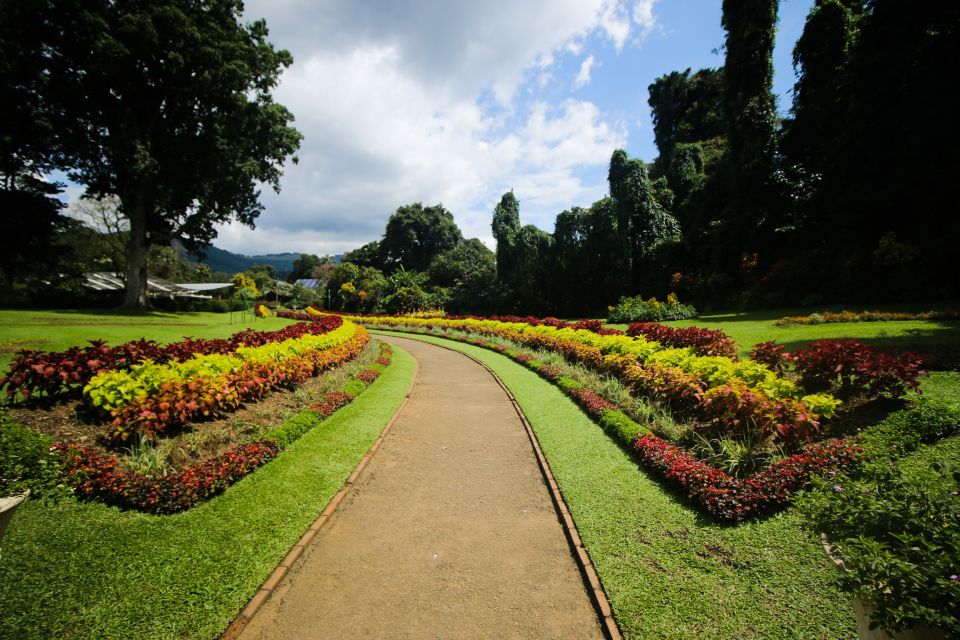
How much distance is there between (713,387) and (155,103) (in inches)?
1192

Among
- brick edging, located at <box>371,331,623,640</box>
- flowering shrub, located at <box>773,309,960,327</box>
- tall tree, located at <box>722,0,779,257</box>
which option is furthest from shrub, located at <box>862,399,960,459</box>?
tall tree, located at <box>722,0,779,257</box>

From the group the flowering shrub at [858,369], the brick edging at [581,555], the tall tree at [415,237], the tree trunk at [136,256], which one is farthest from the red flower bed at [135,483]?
the tall tree at [415,237]

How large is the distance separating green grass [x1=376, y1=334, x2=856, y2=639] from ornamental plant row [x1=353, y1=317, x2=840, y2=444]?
1.32 metres

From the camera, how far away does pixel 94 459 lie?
4.12 metres

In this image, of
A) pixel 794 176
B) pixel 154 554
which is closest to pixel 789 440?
pixel 154 554

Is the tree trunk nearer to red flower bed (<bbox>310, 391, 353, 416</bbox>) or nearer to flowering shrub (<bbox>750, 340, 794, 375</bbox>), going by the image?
red flower bed (<bbox>310, 391, 353, 416</bbox>)

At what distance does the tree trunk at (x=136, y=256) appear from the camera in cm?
2367

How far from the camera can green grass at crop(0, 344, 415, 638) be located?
2.64 meters

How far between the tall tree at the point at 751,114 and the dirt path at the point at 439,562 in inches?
865

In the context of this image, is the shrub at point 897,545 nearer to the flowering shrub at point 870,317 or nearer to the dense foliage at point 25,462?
the dense foliage at point 25,462

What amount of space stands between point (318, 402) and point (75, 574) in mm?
4671

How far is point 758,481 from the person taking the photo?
3.88 metres

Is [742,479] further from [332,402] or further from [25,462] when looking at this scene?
[25,462]

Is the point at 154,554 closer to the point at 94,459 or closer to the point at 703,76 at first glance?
the point at 94,459
